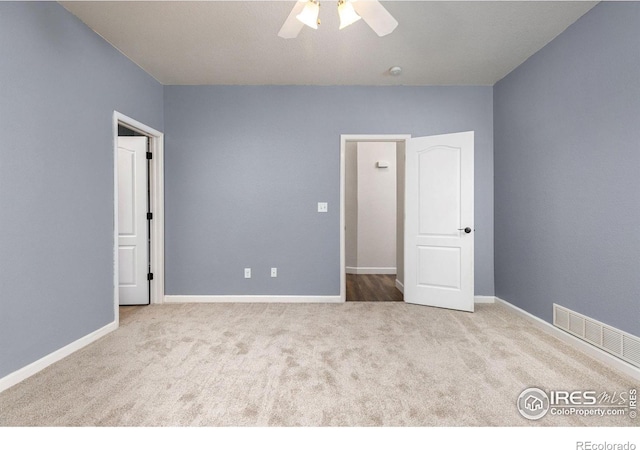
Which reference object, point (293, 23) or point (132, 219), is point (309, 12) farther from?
point (132, 219)

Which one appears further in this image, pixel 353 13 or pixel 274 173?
pixel 274 173

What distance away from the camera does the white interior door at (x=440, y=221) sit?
3.63 meters

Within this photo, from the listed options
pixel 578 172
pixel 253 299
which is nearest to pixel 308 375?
pixel 253 299

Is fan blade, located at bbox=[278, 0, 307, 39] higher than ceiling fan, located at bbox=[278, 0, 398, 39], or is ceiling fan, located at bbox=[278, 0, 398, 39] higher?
fan blade, located at bbox=[278, 0, 307, 39]

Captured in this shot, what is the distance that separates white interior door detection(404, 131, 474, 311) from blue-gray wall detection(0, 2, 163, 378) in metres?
3.28

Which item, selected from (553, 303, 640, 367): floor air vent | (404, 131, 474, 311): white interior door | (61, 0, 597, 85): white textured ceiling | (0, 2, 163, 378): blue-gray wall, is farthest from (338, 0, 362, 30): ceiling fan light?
(553, 303, 640, 367): floor air vent

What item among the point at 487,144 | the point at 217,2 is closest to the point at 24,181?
the point at 217,2

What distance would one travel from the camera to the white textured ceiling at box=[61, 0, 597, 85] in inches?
97.8

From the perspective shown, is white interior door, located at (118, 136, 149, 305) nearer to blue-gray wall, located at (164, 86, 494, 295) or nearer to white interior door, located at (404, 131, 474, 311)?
blue-gray wall, located at (164, 86, 494, 295)

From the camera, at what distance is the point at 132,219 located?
386 centimetres

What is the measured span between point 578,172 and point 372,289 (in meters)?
2.98

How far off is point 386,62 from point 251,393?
331 centimetres

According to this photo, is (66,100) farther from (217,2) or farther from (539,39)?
(539,39)

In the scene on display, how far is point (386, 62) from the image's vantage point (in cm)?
337
